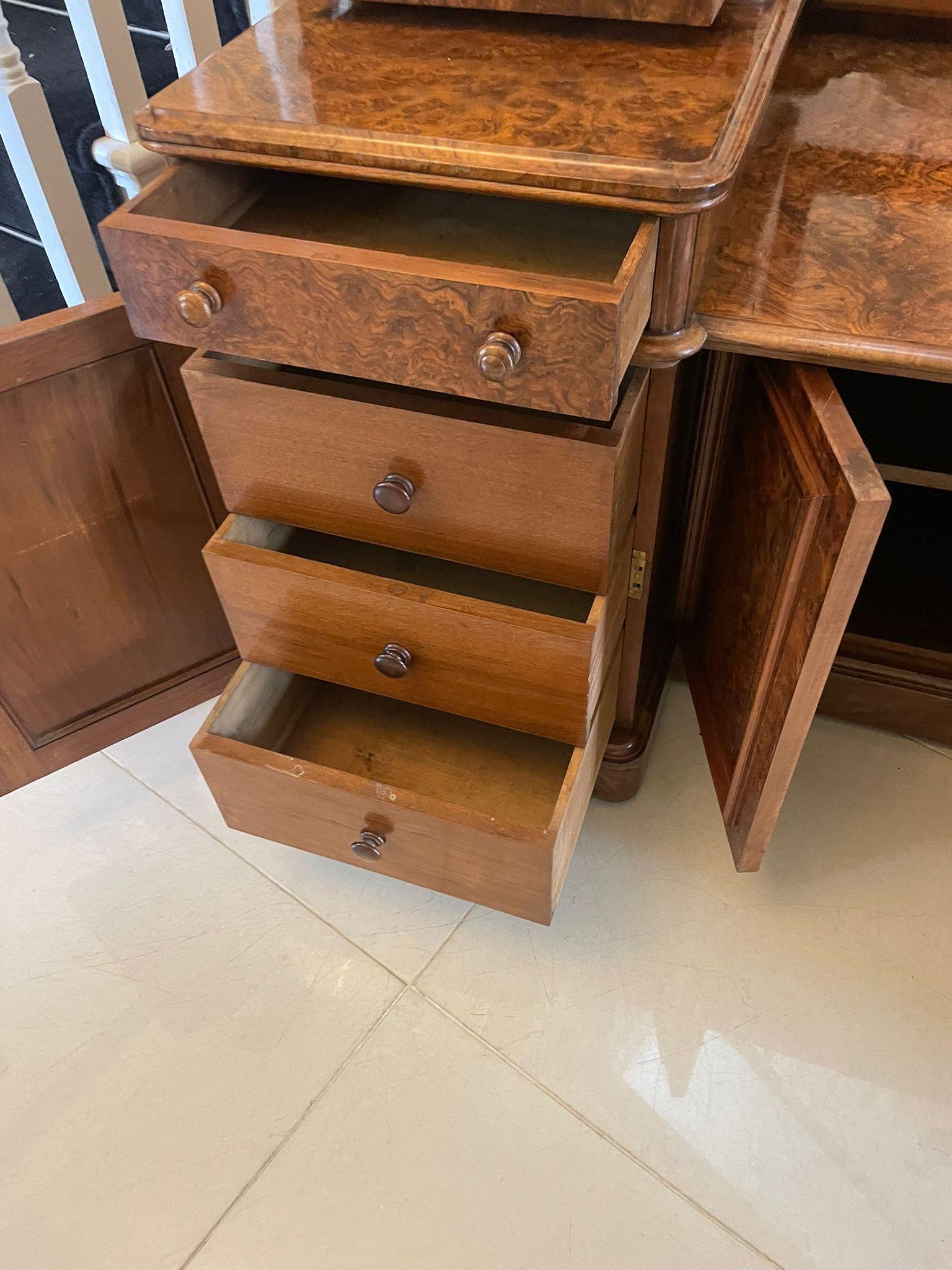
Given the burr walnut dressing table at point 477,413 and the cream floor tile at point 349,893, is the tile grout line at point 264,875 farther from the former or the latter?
the burr walnut dressing table at point 477,413

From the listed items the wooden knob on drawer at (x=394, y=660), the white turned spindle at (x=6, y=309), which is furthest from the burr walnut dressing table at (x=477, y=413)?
the white turned spindle at (x=6, y=309)

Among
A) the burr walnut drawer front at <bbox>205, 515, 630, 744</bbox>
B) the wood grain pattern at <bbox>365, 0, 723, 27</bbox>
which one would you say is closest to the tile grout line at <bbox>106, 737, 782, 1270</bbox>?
the burr walnut drawer front at <bbox>205, 515, 630, 744</bbox>

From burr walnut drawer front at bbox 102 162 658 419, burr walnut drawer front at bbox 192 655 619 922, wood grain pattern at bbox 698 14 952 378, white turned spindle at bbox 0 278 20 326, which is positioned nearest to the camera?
burr walnut drawer front at bbox 102 162 658 419

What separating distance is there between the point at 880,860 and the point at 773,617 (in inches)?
18.0

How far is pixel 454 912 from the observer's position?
112 centimetres

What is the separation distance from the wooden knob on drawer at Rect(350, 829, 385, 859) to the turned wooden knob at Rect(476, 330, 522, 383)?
477mm

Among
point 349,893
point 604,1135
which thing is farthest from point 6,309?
point 604,1135

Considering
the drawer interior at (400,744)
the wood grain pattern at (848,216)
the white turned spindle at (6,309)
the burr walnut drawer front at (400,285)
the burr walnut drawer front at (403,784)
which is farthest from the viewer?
the white turned spindle at (6,309)

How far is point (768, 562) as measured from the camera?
0.88 metres

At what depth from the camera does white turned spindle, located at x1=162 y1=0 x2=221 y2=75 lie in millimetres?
1171

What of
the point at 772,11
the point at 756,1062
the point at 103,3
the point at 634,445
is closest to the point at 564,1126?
the point at 756,1062

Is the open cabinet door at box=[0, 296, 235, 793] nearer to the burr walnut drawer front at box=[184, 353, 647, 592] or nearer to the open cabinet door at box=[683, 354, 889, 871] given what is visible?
the burr walnut drawer front at box=[184, 353, 647, 592]

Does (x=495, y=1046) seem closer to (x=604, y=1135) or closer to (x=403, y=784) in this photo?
(x=604, y=1135)

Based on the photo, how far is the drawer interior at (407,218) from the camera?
777 millimetres
